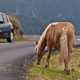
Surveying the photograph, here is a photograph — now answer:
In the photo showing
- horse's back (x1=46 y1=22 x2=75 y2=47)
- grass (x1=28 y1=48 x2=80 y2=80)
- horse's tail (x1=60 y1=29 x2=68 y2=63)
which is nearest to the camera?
grass (x1=28 y1=48 x2=80 y2=80)

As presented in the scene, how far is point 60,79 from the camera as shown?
47.0ft

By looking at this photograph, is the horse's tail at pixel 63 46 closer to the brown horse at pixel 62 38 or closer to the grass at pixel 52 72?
the brown horse at pixel 62 38

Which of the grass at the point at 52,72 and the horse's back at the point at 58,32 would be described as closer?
the grass at the point at 52,72

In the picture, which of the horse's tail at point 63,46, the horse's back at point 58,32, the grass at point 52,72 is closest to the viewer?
the grass at point 52,72

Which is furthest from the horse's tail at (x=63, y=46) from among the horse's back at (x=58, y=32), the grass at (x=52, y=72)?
the grass at (x=52, y=72)

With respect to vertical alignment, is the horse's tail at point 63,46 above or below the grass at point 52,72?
above

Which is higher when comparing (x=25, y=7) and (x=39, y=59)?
(x=39, y=59)

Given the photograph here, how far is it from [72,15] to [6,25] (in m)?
61.2

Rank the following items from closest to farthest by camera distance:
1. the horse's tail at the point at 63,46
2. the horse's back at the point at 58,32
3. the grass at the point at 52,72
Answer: the grass at the point at 52,72, the horse's tail at the point at 63,46, the horse's back at the point at 58,32

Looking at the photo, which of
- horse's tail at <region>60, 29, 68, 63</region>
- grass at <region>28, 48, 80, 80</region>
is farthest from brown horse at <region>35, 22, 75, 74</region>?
grass at <region>28, 48, 80, 80</region>

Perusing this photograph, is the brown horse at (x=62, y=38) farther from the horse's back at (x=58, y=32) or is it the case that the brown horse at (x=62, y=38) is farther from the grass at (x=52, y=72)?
the grass at (x=52, y=72)

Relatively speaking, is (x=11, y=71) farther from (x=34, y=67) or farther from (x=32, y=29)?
(x=32, y=29)

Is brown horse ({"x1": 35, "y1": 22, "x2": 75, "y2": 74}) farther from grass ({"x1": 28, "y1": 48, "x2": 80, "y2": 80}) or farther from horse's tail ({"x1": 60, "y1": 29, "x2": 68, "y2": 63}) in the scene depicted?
grass ({"x1": 28, "y1": 48, "x2": 80, "y2": 80})

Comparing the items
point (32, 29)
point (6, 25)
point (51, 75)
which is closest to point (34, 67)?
point (51, 75)
